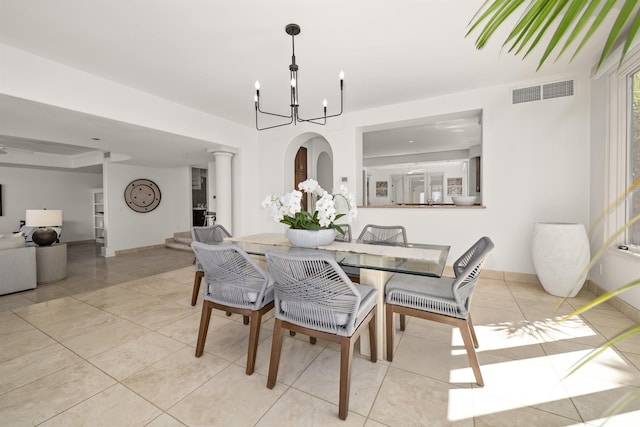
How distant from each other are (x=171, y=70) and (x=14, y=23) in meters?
1.16

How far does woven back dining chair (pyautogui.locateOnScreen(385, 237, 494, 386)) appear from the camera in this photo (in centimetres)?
170

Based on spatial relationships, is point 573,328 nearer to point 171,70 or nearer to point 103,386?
point 103,386

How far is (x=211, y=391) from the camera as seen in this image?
1.73 meters

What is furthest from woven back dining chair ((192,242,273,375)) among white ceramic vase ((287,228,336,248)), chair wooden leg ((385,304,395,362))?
chair wooden leg ((385,304,395,362))

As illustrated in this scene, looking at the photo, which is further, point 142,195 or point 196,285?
point 142,195

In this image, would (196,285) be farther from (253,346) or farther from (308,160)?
(308,160)

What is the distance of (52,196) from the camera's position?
7.14 meters

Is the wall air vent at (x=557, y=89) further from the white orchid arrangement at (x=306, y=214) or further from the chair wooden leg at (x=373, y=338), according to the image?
the chair wooden leg at (x=373, y=338)

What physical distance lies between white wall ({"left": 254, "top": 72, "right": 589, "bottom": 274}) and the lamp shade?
4.91 m

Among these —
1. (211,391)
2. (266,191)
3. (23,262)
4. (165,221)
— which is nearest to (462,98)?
(266,191)

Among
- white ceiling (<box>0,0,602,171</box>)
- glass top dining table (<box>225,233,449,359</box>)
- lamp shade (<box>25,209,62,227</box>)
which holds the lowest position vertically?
glass top dining table (<box>225,233,449,359</box>)

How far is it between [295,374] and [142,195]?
645 centimetres

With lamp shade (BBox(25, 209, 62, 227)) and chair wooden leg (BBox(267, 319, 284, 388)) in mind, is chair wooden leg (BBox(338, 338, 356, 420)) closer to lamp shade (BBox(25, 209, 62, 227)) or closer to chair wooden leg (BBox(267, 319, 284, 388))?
chair wooden leg (BBox(267, 319, 284, 388))

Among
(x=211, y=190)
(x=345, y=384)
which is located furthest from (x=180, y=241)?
(x=345, y=384)
